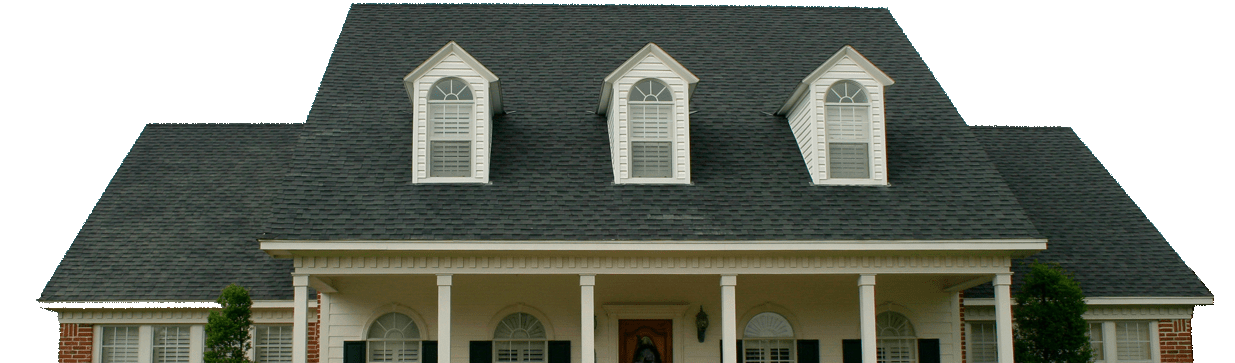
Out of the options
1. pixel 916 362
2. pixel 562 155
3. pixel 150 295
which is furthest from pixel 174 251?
pixel 916 362

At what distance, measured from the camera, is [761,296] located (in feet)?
55.8

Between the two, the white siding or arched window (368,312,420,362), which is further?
arched window (368,312,420,362)

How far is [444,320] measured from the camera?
1441 centimetres

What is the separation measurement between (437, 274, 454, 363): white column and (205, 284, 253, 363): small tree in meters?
3.06

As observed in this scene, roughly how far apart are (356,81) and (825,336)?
30.1ft

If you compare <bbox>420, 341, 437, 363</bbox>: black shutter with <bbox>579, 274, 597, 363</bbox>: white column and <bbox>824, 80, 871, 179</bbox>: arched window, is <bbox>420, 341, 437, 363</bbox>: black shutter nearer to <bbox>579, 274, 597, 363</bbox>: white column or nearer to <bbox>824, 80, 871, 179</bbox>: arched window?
<bbox>579, 274, 597, 363</bbox>: white column

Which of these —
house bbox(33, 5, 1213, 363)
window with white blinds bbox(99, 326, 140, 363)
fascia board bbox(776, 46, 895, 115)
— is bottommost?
window with white blinds bbox(99, 326, 140, 363)

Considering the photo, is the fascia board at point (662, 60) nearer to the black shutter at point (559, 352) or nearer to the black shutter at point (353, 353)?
the black shutter at point (559, 352)

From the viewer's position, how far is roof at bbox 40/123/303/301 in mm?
17062

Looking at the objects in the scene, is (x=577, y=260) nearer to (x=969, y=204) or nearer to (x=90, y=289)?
(x=969, y=204)

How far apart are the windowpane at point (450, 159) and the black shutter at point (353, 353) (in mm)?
3047

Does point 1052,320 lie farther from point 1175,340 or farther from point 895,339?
point 1175,340

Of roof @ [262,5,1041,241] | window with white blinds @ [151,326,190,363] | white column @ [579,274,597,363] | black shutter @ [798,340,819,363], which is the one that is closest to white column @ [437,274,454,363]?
roof @ [262,5,1041,241]

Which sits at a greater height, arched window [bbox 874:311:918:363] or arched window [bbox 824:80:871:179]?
arched window [bbox 824:80:871:179]
